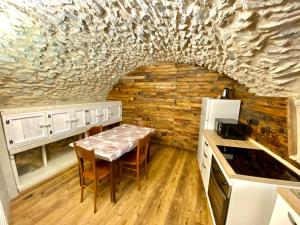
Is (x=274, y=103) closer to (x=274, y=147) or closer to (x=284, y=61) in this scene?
(x=274, y=147)

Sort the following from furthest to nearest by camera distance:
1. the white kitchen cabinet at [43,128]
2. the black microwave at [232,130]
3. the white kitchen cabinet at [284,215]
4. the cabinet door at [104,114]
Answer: the cabinet door at [104,114] < the black microwave at [232,130] < the white kitchen cabinet at [43,128] < the white kitchen cabinet at [284,215]

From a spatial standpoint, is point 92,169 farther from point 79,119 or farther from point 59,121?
point 79,119

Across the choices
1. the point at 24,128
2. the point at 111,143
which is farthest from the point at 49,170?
the point at 111,143

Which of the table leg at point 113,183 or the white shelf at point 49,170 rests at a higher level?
the table leg at point 113,183

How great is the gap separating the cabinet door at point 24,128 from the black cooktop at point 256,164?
2.66 metres

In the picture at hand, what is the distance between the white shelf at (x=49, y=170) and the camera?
2084mm

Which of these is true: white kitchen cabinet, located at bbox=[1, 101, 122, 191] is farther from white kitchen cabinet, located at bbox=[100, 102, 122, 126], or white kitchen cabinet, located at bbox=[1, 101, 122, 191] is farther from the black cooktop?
the black cooktop

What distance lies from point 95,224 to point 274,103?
8.05 ft

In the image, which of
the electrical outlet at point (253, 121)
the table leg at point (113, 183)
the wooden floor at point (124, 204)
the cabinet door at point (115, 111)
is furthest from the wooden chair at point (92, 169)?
the electrical outlet at point (253, 121)

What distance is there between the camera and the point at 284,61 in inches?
40.1

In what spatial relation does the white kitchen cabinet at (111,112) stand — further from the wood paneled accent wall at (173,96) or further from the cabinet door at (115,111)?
the wood paneled accent wall at (173,96)

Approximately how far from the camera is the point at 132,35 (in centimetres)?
173

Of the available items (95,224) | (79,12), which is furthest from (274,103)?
(95,224)

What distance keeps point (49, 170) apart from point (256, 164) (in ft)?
10.1
